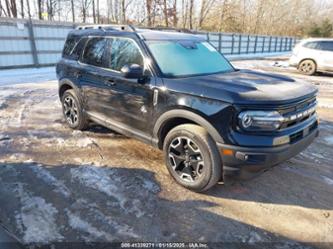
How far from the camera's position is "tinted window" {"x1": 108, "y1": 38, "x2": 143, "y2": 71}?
375cm

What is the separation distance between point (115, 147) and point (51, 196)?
1.52 m

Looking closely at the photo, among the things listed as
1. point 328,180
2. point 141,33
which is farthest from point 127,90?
point 328,180

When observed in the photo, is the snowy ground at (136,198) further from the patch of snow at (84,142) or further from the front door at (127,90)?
the front door at (127,90)

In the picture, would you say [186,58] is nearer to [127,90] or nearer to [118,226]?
[127,90]

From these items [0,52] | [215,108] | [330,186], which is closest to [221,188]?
[215,108]

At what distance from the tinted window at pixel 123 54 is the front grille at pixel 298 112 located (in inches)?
73.0

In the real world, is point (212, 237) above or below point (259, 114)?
below

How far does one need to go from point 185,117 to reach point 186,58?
1.09 metres

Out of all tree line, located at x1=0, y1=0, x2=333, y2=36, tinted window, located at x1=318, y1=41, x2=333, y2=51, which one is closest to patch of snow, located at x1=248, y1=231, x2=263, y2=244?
tinted window, located at x1=318, y1=41, x2=333, y2=51

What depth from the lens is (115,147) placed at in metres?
4.52

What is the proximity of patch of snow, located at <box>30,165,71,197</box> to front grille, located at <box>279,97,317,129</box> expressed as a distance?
249 centimetres

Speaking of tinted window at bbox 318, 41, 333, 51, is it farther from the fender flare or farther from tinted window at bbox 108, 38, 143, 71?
the fender flare

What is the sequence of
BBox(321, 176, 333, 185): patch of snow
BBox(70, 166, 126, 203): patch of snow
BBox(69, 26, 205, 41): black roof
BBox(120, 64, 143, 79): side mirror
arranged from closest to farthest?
1. BBox(70, 166, 126, 203): patch of snow
2. BBox(120, 64, 143, 79): side mirror
3. BBox(321, 176, 333, 185): patch of snow
4. BBox(69, 26, 205, 41): black roof

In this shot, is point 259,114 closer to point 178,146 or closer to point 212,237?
point 178,146
